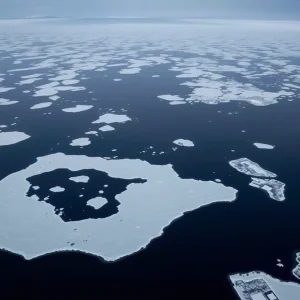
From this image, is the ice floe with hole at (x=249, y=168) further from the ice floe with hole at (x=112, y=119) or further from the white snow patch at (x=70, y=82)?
the white snow patch at (x=70, y=82)

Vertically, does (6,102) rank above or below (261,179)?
below

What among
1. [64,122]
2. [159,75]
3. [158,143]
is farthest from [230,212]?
[159,75]

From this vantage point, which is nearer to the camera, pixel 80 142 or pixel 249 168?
pixel 249 168

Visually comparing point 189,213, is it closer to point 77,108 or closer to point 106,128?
point 106,128

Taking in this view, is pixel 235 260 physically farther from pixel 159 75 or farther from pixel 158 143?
pixel 159 75

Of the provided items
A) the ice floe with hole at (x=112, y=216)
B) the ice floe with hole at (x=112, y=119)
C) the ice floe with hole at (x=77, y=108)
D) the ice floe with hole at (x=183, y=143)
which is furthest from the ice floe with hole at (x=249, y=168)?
the ice floe with hole at (x=77, y=108)

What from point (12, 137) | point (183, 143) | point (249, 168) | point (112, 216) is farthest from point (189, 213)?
point (12, 137)
